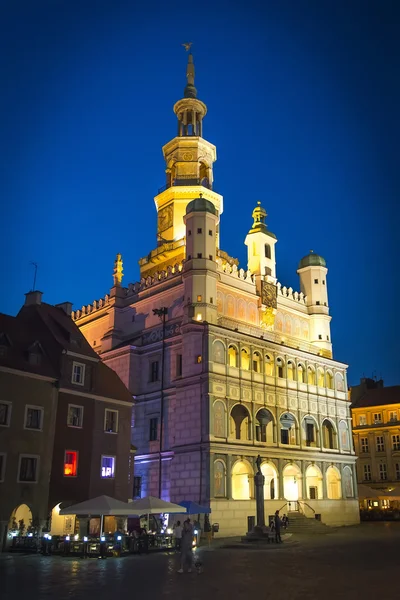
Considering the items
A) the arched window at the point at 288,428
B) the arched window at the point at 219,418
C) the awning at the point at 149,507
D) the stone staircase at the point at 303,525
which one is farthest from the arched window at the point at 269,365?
the awning at the point at 149,507

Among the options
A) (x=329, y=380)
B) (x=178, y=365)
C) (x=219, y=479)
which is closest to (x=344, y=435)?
(x=329, y=380)

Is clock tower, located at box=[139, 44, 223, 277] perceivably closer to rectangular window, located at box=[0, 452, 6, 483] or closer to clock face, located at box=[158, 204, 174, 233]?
clock face, located at box=[158, 204, 174, 233]

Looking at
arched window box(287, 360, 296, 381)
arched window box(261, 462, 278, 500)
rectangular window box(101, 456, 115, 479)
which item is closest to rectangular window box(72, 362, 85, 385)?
rectangular window box(101, 456, 115, 479)

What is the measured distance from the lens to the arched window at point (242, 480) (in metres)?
51.0

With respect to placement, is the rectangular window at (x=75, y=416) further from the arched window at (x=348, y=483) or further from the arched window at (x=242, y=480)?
the arched window at (x=348, y=483)

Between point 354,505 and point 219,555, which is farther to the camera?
point 354,505


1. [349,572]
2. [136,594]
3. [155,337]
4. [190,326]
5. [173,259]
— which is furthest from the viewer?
[173,259]

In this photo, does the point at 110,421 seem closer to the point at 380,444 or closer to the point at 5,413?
the point at 5,413

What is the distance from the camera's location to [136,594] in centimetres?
1689

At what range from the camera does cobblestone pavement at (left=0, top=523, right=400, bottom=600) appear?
1684cm

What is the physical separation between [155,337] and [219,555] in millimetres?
29250

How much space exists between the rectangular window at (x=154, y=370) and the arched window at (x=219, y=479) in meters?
11.6

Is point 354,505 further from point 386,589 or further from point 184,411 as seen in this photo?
point 386,589

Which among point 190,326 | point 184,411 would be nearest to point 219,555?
point 184,411
